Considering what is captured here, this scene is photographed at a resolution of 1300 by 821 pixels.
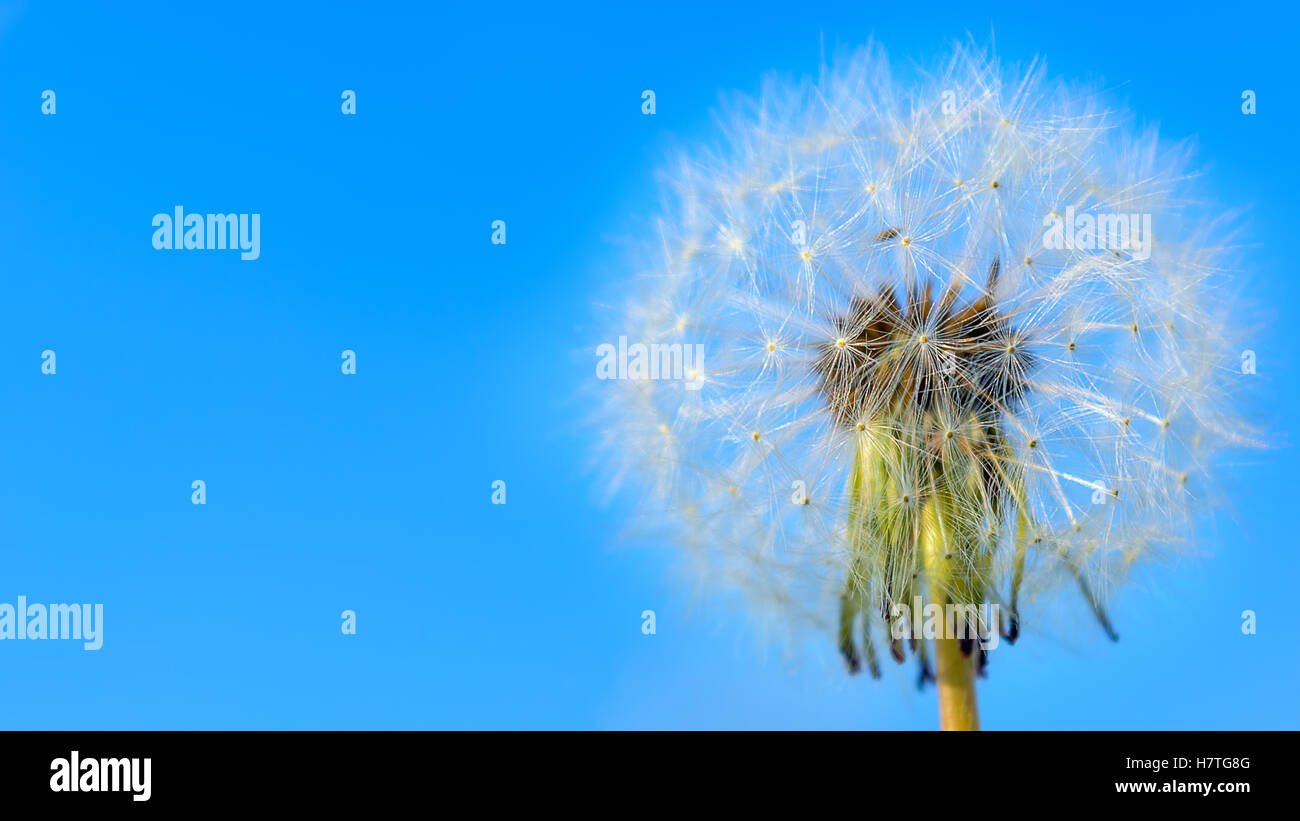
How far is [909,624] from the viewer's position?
30.4 ft

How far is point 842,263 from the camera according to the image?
32.0 ft


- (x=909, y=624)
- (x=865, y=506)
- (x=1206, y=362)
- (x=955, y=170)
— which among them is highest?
(x=955, y=170)

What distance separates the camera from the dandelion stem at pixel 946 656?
922 centimetres

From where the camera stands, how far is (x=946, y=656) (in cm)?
930

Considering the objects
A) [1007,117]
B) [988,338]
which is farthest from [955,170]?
[988,338]

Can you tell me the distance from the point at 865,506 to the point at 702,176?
3213mm

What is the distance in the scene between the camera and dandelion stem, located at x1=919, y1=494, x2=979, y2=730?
9219mm

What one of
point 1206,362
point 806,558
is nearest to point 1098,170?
point 1206,362

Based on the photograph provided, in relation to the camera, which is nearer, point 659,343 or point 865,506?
point 865,506

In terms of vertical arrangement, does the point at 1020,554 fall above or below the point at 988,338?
below
